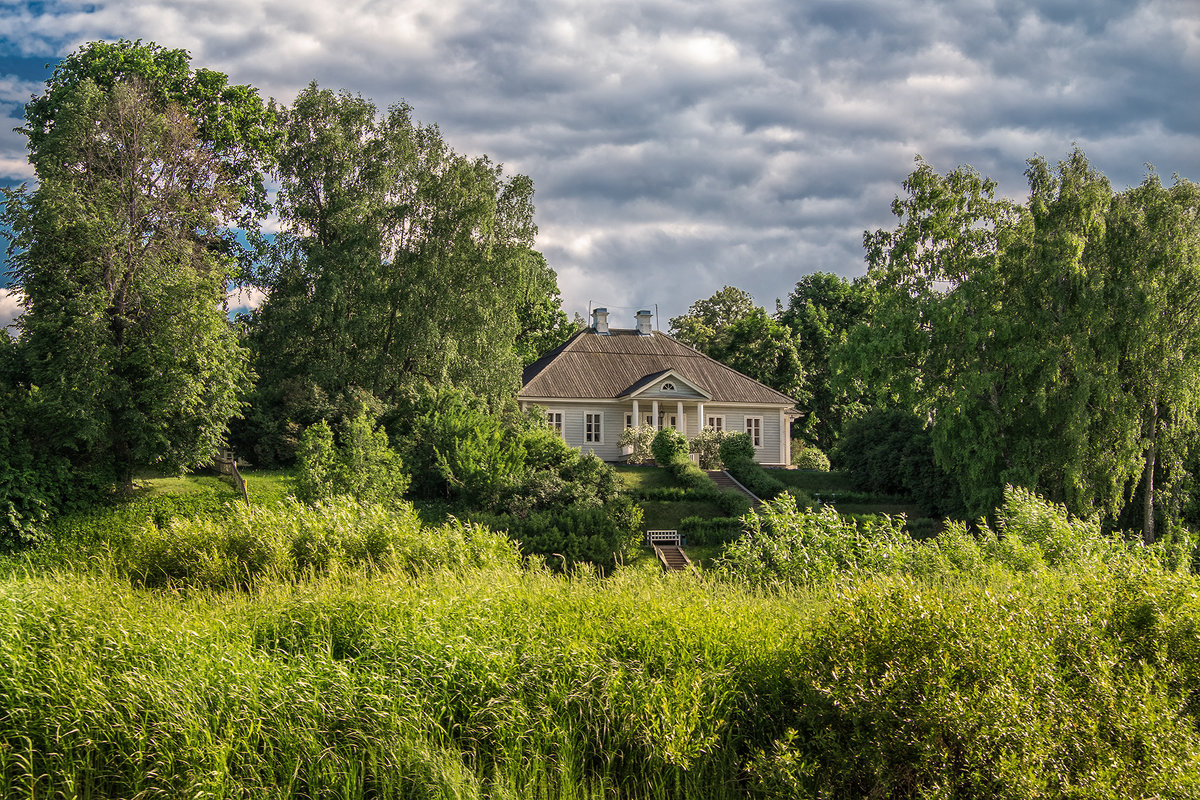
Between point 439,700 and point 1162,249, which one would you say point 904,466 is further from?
point 439,700

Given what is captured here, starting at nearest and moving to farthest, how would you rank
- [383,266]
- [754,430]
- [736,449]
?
[383,266]
[736,449]
[754,430]

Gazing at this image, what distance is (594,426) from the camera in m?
36.8

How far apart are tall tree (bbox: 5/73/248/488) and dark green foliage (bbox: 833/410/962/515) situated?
21.6 meters

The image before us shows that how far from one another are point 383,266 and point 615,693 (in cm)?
2353

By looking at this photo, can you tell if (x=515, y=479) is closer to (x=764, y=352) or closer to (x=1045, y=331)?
(x=1045, y=331)

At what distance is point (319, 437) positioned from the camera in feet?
66.1

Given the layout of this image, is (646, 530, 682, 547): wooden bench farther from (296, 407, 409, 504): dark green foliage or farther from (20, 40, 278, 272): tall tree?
(20, 40, 278, 272): tall tree

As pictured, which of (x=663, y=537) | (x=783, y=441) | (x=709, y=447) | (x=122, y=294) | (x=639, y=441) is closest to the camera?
(x=122, y=294)

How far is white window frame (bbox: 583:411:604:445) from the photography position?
36.7 meters

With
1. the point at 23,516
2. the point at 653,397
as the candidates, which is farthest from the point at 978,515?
the point at 23,516

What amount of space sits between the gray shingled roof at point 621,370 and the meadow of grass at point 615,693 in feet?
86.1

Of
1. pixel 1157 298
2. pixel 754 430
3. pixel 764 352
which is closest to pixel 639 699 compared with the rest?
pixel 1157 298

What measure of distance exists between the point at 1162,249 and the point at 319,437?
2143 centimetres

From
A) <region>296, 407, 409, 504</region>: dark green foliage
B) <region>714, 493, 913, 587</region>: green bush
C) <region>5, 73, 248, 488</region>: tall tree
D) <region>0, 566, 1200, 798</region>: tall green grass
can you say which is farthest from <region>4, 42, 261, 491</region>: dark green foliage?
<region>714, 493, 913, 587</region>: green bush
